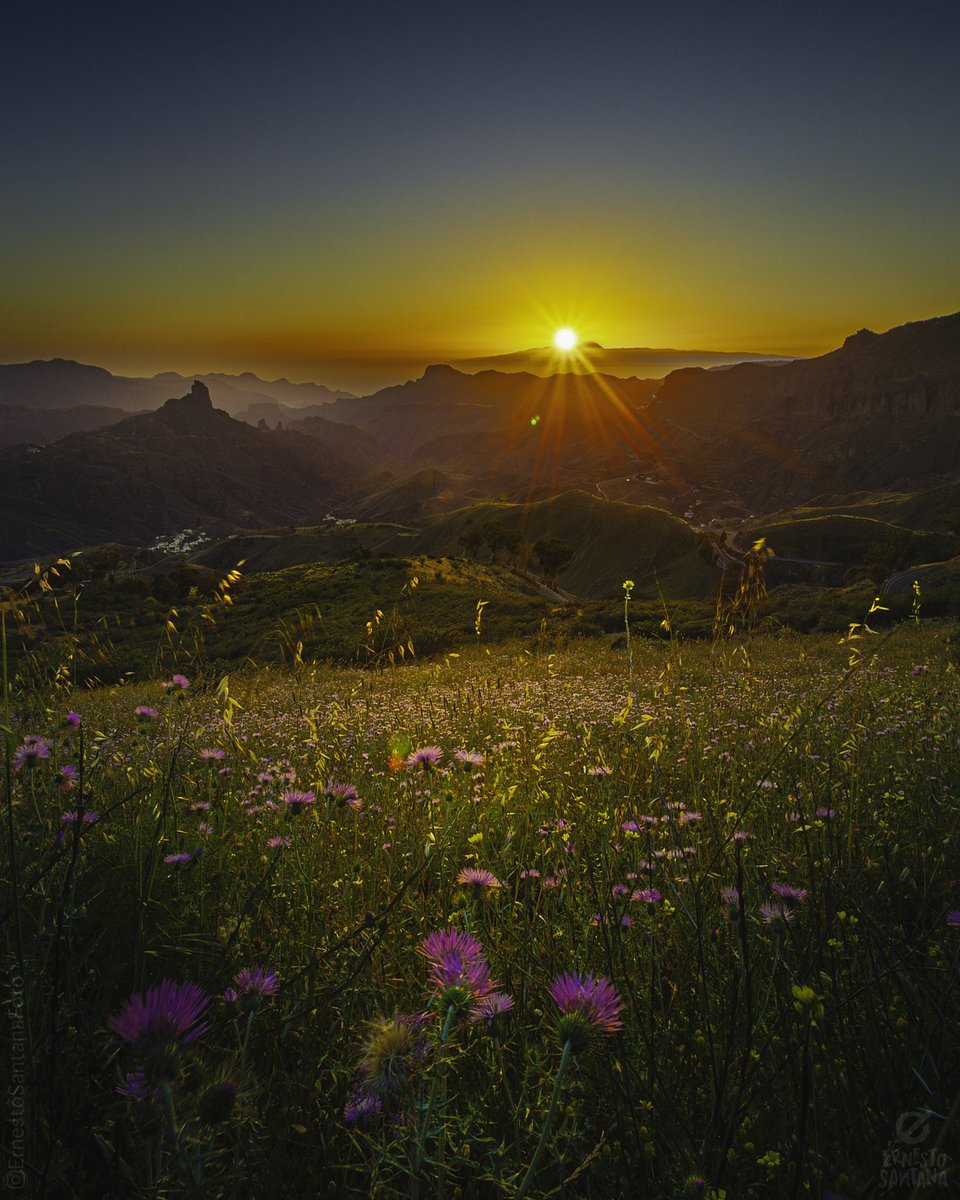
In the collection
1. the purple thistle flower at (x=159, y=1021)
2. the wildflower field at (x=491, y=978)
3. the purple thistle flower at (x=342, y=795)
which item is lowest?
the wildflower field at (x=491, y=978)

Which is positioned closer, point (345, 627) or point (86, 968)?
point (86, 968)

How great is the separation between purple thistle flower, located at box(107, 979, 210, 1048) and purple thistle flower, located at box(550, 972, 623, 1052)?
0.59 metres

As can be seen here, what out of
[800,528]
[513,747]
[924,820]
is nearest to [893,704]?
[924,820]

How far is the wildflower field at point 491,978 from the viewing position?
1.23 meters

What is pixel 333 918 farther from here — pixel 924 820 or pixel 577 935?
pixel 924 820

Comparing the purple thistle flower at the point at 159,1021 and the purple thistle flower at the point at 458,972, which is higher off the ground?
the purple thistle flower at the point at 159,1021

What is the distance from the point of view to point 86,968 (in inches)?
91.5

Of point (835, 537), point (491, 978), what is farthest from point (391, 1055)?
point (835, 537)

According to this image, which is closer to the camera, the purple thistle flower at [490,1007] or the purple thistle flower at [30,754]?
the purple thistle flower at [490,1007]

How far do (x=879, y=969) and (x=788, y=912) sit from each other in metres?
0.45

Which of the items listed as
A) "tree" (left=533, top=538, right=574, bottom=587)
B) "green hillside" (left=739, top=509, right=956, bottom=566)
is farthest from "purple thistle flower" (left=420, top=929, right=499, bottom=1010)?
"green hillside" (left=739, top=509, right=956, bottom=566)
